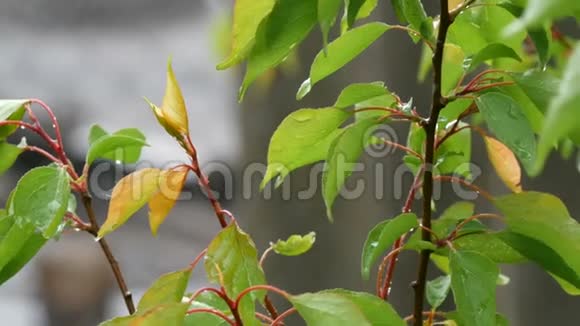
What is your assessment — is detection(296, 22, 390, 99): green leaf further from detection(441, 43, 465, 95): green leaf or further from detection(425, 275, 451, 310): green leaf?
detection(425, 275, 451, 310): green leaf

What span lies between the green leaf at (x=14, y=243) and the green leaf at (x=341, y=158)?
238 mm

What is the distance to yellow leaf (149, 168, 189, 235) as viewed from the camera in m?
0.66

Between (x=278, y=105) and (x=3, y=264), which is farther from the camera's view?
(x=278, y=105)

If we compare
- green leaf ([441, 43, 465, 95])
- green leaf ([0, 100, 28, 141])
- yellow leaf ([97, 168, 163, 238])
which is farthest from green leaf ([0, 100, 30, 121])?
green leaf ([441, 43, 465, 95])

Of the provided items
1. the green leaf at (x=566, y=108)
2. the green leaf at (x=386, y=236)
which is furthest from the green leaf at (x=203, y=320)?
the green leaf at (x=566, y=108)

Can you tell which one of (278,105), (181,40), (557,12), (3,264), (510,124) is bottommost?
(181,40)

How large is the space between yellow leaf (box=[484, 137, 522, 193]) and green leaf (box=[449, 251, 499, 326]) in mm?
141

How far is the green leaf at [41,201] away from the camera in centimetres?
67

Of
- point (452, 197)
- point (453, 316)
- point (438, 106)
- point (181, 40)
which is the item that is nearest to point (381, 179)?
point (452, 197)

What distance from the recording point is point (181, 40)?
17.1ft

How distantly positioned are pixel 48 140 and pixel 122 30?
461 centimetres

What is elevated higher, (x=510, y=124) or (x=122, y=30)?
(x=510, y=124)

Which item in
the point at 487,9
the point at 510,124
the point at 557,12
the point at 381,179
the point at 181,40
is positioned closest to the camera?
the point at 557,12

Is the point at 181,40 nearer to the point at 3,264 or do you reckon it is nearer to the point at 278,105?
the point at 278,105
